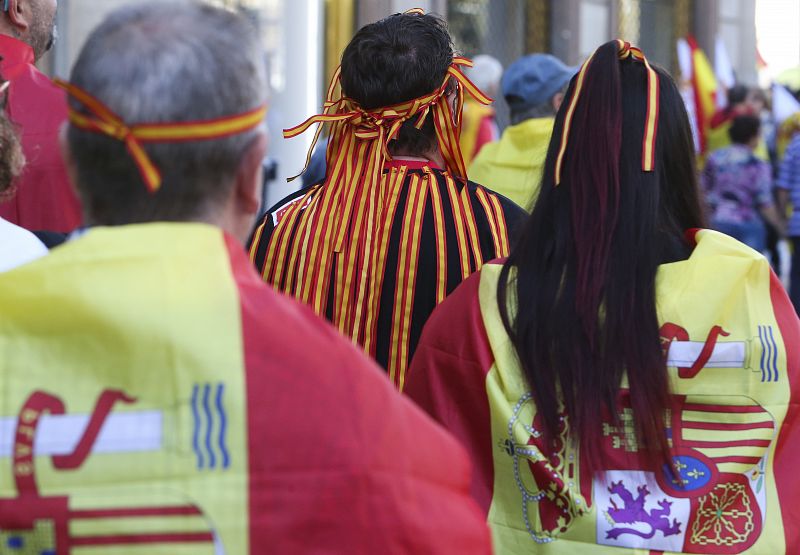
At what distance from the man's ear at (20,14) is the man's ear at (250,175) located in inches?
82.7

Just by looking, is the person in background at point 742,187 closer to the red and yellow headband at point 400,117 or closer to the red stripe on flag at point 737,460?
the red and yellow headband at point 400,117

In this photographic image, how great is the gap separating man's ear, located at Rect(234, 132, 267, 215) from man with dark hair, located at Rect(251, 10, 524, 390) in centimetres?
134

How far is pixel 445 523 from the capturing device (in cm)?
155

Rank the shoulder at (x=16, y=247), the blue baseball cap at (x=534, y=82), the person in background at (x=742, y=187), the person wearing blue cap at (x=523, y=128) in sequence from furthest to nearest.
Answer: the person in background at (x=742, y=187) < the blue baseball cap at (x=534, y=82) < the person wearing blue cap at (x=523, y=128) < the shoulder at (x=16, y=247)

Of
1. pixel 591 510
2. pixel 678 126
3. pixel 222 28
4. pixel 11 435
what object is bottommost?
pixel 591 510

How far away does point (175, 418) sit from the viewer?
4.77 ft

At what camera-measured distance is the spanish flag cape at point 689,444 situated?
7.12ft

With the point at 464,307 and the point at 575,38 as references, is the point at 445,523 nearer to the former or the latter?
the point at 464,307

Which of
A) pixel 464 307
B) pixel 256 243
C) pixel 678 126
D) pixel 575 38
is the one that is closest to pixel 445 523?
pixel 464 307

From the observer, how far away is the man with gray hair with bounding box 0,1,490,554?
1.45 meters

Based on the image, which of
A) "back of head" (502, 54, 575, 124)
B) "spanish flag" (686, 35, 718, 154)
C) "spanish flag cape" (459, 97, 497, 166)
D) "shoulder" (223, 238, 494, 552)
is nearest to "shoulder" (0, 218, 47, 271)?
"shoulder" (223, 238, 494, 552)

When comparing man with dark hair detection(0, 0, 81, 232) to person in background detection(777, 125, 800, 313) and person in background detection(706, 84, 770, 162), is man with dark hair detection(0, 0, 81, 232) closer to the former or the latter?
person in background detection(777, 125, 800, 313)

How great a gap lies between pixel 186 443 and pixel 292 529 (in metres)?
0.16

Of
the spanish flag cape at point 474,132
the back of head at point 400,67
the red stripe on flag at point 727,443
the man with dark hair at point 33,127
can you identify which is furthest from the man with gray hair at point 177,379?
the spanish flag cape at point 474,132
